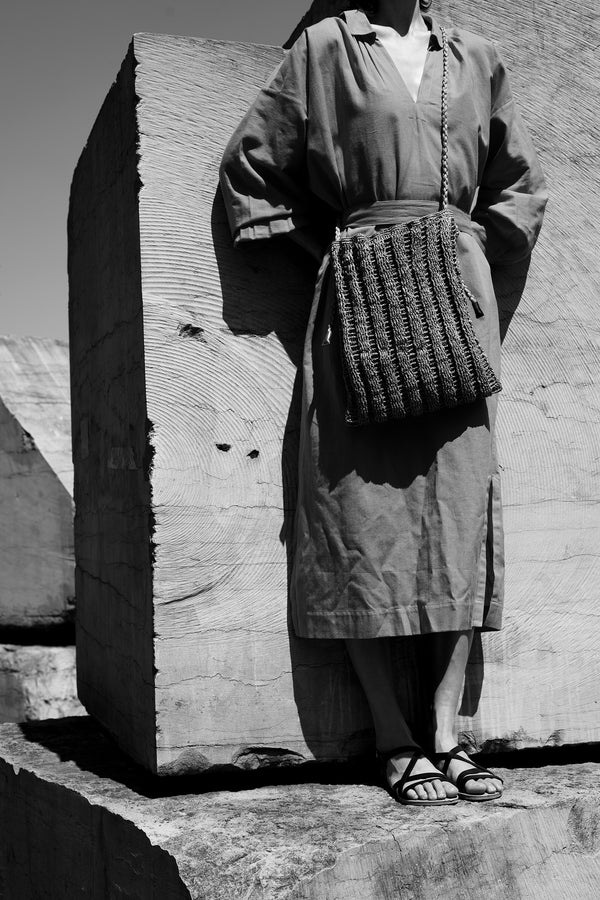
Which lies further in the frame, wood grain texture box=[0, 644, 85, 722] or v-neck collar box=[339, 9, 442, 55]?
wood grain texture box=[0, 644, 85, 722]

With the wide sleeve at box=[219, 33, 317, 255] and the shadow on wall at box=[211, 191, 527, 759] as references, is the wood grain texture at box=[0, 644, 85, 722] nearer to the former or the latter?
the shadow on wall at box=[211, 191, 527, 759]

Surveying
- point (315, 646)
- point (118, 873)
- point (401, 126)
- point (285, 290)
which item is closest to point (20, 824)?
point (118, 873)

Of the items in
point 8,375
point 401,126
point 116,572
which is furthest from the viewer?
point 8,375

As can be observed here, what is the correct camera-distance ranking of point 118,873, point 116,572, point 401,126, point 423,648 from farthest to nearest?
point 116,572 → point 423,648 → point 401,126 → point 118,873

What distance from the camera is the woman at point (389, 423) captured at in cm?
238

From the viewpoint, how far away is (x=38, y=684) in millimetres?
5363

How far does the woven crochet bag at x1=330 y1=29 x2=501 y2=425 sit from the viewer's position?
2326 mm

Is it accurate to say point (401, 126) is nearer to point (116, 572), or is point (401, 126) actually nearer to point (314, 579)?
point (314, 579)

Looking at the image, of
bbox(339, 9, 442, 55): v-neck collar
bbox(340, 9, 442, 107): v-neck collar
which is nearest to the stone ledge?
bbox(340, 9, 442, 107): v-neck collar

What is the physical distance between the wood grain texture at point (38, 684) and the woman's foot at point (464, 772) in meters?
3.33

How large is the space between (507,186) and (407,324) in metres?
0.58

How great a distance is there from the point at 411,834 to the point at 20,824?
1.26 metres

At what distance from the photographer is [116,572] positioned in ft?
9.33

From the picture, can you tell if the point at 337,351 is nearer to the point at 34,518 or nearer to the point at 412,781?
the point at 412,781
